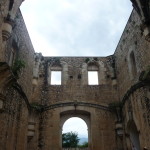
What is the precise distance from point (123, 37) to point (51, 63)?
4540 mm

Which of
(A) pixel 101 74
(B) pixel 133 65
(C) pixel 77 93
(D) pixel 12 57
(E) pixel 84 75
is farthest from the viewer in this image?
(A) pixel 101 74

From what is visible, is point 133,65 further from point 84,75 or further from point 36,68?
point 36,68

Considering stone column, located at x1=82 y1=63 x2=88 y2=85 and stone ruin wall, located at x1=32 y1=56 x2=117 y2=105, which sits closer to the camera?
stone ruin wall, located at x1=32 y1=56 x2=117 y2=105

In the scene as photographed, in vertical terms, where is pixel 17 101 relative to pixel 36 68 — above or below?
below

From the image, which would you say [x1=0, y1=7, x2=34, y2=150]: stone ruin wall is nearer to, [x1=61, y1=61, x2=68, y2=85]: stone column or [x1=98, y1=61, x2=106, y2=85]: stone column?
[x1=61, y1=61, x2=68, y2=85]: stone column

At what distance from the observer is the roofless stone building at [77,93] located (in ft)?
31.4

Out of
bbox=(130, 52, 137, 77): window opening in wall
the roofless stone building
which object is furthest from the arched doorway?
bbox=(130, 52, 137, 77): window opening in wall

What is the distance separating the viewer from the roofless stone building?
31.4 feet

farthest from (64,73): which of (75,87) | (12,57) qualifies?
(12,57)

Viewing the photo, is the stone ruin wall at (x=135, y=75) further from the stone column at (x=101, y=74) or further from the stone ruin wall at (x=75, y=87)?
the stone column at (x=101, y=74)

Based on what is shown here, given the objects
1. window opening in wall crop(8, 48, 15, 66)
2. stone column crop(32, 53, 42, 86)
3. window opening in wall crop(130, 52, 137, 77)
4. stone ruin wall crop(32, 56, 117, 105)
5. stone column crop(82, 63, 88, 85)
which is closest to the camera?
window opening in wall crop(8, 48, 15, 66)

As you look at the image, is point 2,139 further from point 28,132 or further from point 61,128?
point 61,128

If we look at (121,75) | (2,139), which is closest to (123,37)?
(121,75)

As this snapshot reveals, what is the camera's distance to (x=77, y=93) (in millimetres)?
14008
